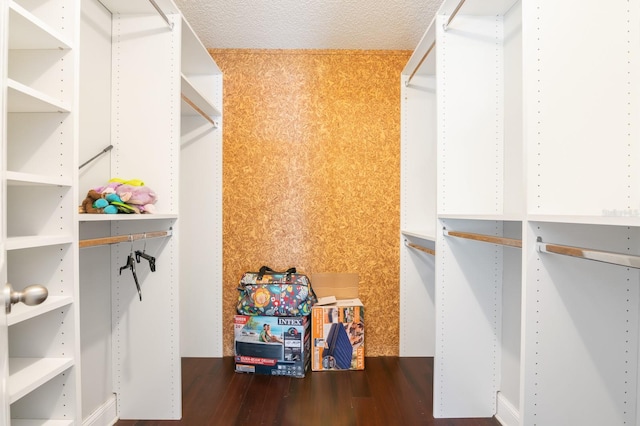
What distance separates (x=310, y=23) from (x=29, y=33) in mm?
1716

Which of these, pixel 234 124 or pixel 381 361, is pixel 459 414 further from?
pixel 234 124

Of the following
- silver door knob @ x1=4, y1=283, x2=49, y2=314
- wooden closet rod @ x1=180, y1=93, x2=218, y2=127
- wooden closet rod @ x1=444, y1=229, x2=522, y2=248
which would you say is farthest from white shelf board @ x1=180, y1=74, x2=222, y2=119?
wooden closet rod @ x1=444, y1=229, x2=522, y2=248

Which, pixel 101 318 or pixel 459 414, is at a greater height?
pixel 101 318

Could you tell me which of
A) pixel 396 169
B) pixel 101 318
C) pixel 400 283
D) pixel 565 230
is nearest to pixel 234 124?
pixel 396 169

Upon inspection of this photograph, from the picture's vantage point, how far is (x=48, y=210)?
1.10 m

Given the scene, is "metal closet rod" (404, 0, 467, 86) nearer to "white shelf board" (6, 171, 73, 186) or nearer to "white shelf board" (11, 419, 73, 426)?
"white shelf board" (6, 171, 73, 186)

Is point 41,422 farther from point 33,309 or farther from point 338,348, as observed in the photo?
point 338,348

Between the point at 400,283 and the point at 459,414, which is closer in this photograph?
the point at 459,414

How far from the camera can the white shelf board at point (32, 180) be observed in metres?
0.88

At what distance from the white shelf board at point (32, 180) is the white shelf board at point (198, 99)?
41.0 inches

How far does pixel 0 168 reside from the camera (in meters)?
0.71

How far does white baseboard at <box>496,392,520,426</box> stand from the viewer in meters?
1.70

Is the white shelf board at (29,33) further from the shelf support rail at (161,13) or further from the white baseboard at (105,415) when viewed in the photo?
the white baseboard at (105,415)

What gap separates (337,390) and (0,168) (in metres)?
2.01
